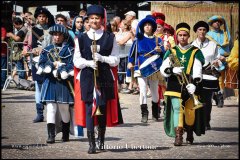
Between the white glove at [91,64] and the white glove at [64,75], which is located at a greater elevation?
the white glove at [91,64]

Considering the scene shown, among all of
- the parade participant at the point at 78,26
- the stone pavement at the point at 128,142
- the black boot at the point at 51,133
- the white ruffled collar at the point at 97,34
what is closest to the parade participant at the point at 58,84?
the black boot at the point at 51,133

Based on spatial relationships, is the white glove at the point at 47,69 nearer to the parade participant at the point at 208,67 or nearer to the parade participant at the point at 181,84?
the parade participant at the point at 181,84

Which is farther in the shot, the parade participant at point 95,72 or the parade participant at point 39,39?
the parade participant at point 39,39

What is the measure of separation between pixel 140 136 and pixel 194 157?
2.44 meters

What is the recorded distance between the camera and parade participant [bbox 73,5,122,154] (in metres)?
10.5

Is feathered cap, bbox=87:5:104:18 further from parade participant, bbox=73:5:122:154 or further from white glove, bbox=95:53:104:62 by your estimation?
white glove, bbox=95:53:104:62

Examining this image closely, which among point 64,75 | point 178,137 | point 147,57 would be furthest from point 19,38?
point 178,137

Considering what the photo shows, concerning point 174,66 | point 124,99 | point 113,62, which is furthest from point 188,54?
point 124,99

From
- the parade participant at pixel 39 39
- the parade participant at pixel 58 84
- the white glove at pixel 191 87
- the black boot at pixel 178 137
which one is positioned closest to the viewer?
the black boot at pixel 178 137

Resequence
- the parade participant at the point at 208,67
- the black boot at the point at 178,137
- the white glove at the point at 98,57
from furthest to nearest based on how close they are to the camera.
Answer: the parade participant at the point at 208,67
the black boot at the point at 178,137
the white glove at the point at 98,57

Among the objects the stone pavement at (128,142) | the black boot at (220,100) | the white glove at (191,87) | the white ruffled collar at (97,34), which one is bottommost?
the stone pavement at (128,142)

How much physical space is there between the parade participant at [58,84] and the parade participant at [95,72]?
91cm

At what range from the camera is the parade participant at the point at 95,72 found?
10531 mm

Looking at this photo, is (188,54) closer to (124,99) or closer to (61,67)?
(61,67)
